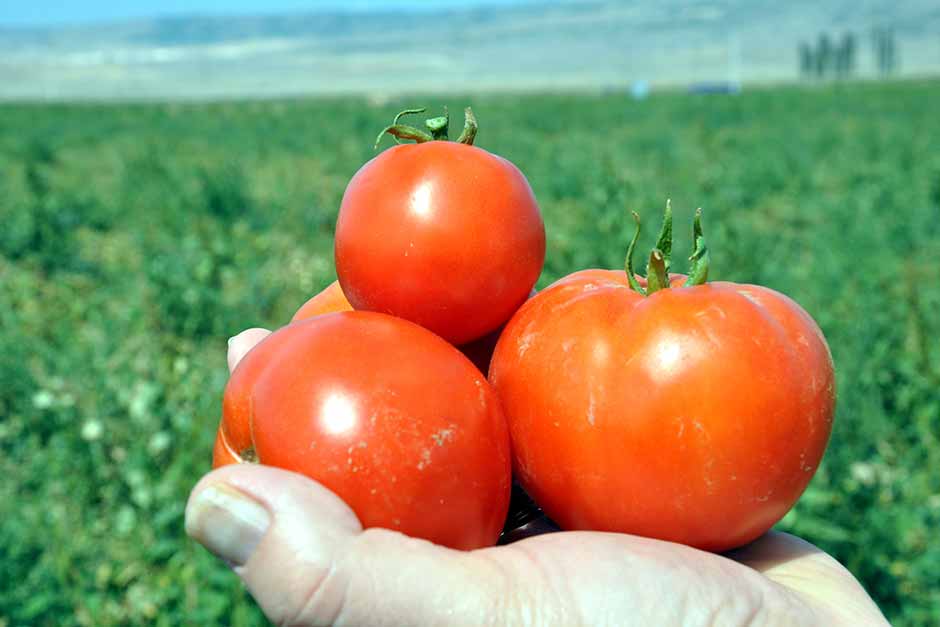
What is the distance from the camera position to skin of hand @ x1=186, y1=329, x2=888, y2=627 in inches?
54.3

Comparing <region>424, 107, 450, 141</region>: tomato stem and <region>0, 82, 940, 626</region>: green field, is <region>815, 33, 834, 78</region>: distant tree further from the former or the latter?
<region>424, 107, 450, 141</region>: tomato stem

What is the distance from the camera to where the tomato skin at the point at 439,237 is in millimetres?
1674

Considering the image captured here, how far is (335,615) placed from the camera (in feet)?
4.60

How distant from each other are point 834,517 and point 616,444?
187cm

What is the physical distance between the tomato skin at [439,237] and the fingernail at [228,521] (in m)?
0.48

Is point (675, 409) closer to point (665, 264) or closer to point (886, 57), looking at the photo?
point (665, 264)

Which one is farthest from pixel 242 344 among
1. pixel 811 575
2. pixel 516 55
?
pixel 516 55

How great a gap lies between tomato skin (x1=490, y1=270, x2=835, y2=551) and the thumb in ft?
0.94

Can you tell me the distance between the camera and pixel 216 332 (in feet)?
17.6

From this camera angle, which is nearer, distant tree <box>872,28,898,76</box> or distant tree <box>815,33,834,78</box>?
distant tree <box>815,33,834,78</box>

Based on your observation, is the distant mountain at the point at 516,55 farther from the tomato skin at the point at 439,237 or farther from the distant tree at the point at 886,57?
the tomato skin at the point at 439,237

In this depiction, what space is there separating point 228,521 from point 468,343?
68cm

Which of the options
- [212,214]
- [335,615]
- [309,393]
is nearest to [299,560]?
[335,615]

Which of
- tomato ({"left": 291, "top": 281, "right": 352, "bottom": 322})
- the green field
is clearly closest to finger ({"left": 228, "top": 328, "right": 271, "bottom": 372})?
tomato ({"left": 291, "top": 281, "right": 352, "bottom": 322})
